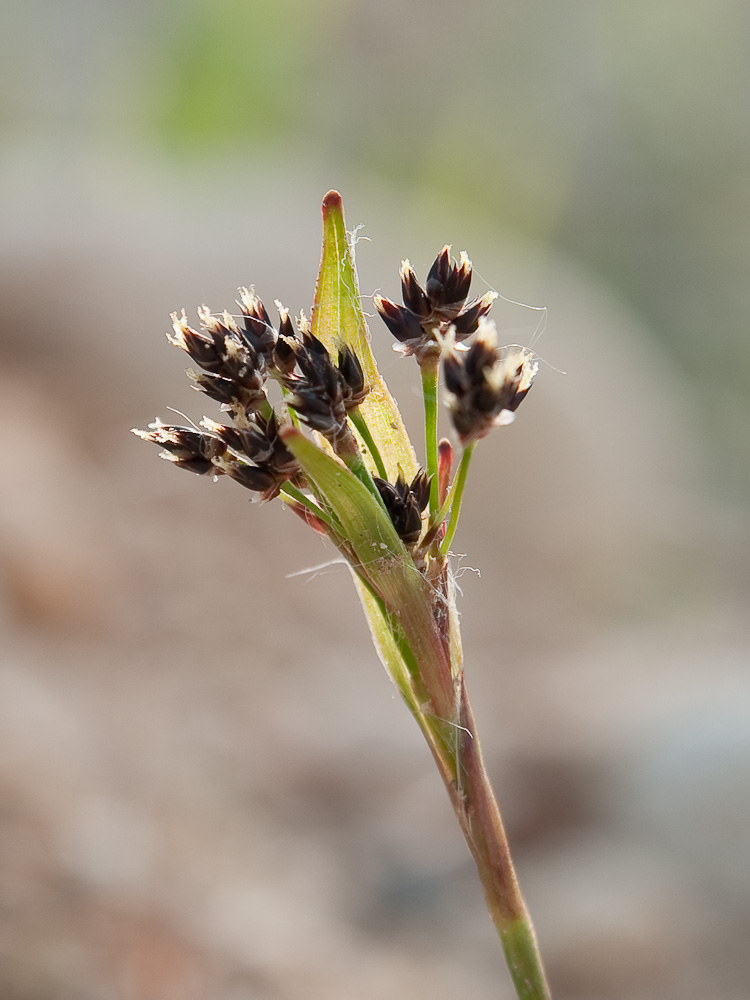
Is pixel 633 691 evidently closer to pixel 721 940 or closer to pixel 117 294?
pixel 721 940

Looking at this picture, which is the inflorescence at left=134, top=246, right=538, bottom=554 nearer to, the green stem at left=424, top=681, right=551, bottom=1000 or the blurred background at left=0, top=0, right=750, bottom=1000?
the green stem at left=424, top=681, right=551, bottom=1000

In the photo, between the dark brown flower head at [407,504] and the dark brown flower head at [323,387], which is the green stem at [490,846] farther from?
the dark brown flower head at [323,387]

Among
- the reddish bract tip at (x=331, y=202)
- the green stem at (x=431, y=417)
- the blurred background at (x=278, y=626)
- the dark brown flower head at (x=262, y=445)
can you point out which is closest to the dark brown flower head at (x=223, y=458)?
the dark brown flower head at (x=262, y=445)

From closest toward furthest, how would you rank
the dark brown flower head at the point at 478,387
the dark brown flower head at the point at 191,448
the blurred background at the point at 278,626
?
the dark brown flower head at the point at 478,387 < the dark brown flower head at the point at 191,448 < the blurred background at the point at 278,626

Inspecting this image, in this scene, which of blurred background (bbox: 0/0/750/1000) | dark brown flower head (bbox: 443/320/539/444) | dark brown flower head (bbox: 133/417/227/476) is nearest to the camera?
dark brown flower head (bbox: 443/320/539/444)

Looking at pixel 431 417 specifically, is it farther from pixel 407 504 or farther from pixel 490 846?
pixel 490 846

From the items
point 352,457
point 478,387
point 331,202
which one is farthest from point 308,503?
point 331,202

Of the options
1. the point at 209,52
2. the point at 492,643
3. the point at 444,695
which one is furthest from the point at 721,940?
the point at 209,52

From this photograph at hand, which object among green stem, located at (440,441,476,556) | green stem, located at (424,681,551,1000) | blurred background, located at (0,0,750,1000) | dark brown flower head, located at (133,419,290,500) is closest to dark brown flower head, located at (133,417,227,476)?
dark brown flower head, located at (133,419,290,500)
